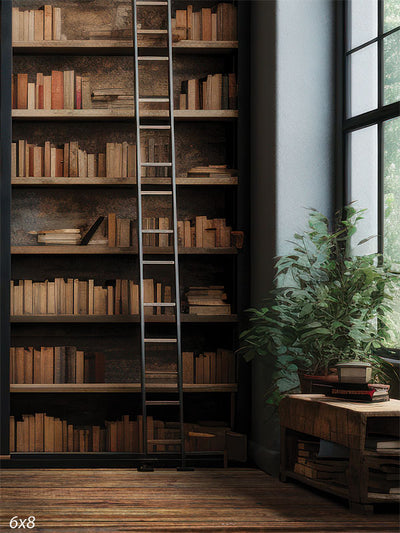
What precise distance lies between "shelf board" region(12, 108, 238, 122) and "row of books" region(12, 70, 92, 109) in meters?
0.09

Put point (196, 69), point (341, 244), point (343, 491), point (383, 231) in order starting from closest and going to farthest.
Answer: point (343, 491) < point (383, 231) < point (341, 244) < point (196, 69)

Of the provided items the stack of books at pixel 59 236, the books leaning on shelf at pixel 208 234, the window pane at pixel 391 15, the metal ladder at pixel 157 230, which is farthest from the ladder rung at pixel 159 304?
the window pane at pixel 391 15

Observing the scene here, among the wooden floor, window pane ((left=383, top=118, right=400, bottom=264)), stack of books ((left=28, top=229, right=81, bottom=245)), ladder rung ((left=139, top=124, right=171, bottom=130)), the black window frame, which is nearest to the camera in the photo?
the wooden floor

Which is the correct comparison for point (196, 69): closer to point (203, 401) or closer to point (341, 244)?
point (341, 244)

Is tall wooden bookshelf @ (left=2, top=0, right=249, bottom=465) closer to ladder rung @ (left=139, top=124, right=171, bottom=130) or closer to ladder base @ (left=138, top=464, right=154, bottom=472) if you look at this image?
ladder rung @ (left=139, top=124, right=171, bottom=130)

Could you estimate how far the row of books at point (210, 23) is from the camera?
5426 millimetres

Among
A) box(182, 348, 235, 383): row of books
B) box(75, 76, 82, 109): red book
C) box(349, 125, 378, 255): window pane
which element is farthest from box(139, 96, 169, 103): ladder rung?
box(182, 348, 235, 383): row of books

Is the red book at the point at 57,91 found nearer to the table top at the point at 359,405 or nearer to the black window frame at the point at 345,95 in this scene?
the black window frame at the point at 345,95

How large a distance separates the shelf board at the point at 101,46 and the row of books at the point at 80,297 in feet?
6.04

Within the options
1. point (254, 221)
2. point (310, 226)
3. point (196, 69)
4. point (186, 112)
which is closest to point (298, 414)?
point (310, 226)

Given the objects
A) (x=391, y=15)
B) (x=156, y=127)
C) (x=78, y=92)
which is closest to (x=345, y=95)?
(x=391, y=15)

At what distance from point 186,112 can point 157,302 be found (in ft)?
4.97

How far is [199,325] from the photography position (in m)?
5.60

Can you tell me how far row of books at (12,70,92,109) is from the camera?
5.31 metres
